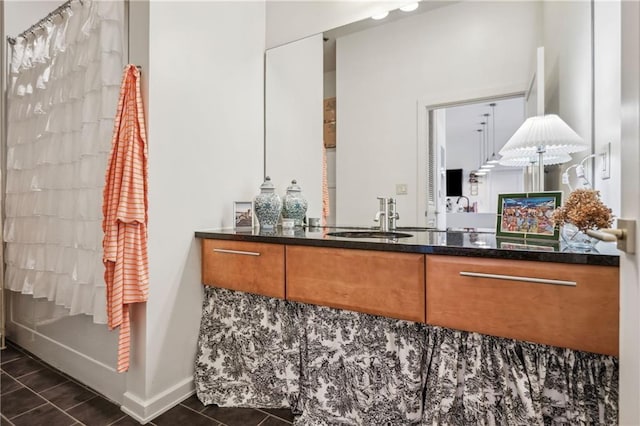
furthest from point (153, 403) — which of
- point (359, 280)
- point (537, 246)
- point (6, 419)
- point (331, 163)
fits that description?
point (537, 246)

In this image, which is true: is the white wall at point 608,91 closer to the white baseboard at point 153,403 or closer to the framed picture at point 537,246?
the framed picture at point 537,246

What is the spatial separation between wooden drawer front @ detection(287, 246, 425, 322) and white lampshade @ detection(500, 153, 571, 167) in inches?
30.4

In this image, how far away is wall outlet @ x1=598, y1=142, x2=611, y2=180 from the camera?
1176 millimetres

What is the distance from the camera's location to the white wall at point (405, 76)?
5.01 ft

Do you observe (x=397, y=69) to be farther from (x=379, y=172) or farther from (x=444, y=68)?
(x=379, y=172)

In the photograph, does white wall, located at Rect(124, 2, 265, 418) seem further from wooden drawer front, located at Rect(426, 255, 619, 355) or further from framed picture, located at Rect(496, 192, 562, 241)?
framed picture, located at Rect(496, 192, 562, 241)

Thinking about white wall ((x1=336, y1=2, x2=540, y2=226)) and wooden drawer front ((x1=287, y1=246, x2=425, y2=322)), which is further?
white wall ((x1=336, y1=2, x2=540, y2=226))

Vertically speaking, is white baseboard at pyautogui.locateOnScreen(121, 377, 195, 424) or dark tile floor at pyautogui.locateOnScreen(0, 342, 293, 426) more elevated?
white baseboard at pyautogui.locateOnScreen(121, 377, 195, 424)

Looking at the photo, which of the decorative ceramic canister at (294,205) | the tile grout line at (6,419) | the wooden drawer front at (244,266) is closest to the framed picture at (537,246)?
the wooden drawer front at (244,266)

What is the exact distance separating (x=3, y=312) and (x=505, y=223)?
340 cm

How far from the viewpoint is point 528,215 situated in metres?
1.26

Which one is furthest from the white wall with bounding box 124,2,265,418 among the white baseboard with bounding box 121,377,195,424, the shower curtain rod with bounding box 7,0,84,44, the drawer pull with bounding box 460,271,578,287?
the drawer pull with bounding box 460,271,578,287

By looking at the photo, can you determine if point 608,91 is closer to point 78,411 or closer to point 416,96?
point 416,96

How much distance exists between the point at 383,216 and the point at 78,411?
6.10ft
